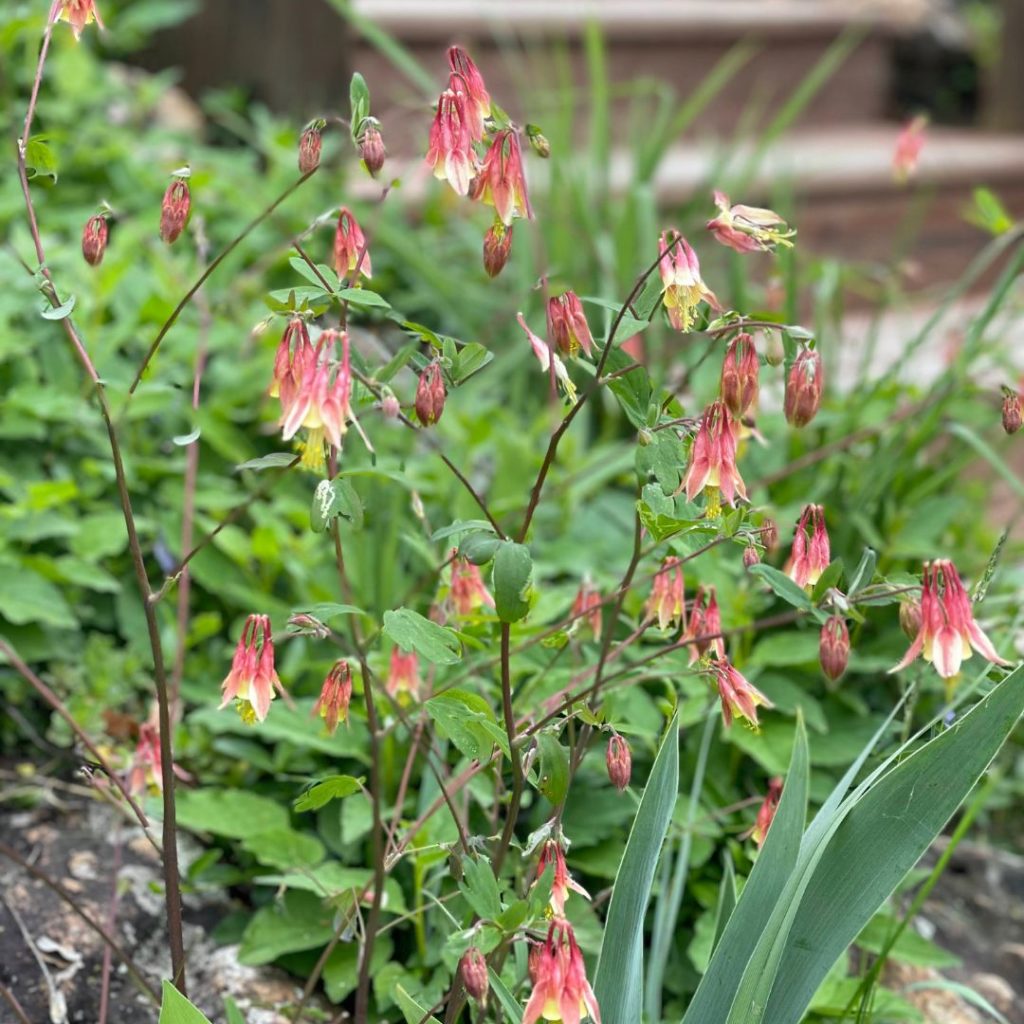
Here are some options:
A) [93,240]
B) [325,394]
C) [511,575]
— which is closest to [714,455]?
[511,575]

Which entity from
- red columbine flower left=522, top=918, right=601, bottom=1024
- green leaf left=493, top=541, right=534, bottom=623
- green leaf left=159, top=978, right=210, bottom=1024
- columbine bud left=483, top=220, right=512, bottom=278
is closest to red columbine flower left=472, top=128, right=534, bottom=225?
columbine bud left=483, top=220, right=512, bottom=278

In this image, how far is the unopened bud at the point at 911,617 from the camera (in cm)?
97

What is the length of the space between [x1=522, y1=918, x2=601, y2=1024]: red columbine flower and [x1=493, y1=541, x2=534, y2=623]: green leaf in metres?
0.20

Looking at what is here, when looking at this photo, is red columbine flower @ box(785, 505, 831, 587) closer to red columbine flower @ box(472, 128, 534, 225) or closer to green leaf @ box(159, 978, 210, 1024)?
red columbine flower @ box(472, 128, 534, 225)

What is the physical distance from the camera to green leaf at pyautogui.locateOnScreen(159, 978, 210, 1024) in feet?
3.11

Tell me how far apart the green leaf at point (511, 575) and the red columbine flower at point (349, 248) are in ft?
0.80

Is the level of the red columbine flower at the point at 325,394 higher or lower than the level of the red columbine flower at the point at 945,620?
higher

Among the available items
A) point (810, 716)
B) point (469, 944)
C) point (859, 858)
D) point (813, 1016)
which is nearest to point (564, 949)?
point (469, 944)

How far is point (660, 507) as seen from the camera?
94 centimetres

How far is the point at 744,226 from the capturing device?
3.00ft

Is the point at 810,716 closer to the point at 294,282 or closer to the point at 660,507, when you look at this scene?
the point at 660,507

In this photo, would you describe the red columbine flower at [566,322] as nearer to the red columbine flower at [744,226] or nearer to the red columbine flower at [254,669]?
the red columbine flower at [744,226]

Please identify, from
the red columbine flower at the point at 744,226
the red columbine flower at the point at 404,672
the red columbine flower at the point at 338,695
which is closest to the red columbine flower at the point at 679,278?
the red columbine flower at the point at 744,226

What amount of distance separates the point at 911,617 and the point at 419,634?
0.35 metres
